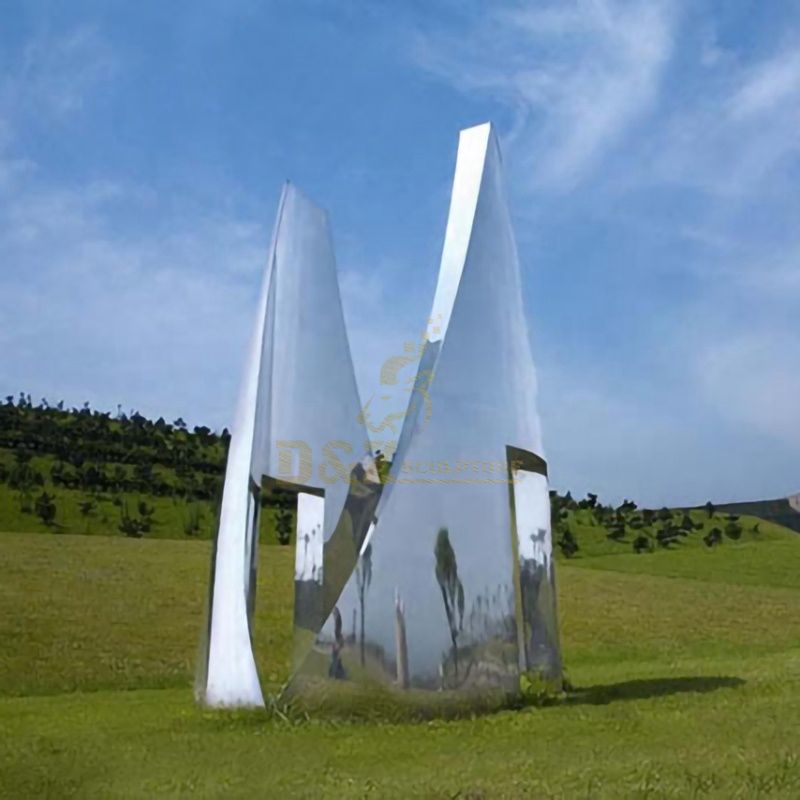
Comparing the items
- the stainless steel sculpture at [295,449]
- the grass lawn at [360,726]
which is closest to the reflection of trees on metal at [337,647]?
the grass lawn at [360,726]

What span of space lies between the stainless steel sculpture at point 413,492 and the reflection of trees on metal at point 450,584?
15mm

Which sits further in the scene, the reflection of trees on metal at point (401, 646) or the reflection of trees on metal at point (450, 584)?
the reflection of trees on metal at point (450, 584)

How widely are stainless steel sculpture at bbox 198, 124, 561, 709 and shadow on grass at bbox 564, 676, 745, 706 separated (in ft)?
1.92

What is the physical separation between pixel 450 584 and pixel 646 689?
3890mm

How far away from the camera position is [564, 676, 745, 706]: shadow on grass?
1127 centimetres

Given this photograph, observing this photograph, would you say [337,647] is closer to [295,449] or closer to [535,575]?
[295,449]

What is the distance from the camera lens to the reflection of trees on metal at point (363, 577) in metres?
9.35

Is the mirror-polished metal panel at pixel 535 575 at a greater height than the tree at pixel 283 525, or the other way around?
the tree at pixel 283 525

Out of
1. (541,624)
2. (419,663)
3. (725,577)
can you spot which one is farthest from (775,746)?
(725,577)

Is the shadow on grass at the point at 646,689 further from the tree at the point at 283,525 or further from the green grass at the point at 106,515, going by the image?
the tree at the point at 283,525

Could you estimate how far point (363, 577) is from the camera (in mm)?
9445

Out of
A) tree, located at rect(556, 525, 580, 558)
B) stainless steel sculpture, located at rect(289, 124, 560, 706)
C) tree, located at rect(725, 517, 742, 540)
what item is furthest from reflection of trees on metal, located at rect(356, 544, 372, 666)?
tree, located at rect(725, 517, 742, 540)

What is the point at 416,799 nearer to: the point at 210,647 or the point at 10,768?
the point at 10,768

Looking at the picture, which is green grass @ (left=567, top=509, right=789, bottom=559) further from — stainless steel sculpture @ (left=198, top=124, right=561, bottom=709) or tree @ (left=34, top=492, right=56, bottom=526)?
stainless steel sculpture @ (left=198, top=124, right=561, bottom=709)
